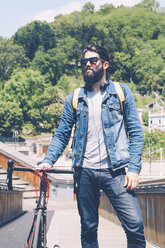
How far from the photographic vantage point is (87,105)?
302cm

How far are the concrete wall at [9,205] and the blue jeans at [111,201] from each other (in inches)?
162

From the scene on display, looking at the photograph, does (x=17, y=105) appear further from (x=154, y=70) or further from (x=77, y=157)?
(x=154, y=70)

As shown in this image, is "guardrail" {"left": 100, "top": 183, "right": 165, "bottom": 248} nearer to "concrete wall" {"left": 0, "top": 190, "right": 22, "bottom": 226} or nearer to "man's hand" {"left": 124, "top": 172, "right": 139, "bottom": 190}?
"man's hand" {"left": 124, "top": 172, "right": 139, "bottom": 190}

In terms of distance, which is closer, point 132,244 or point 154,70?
point 132,244

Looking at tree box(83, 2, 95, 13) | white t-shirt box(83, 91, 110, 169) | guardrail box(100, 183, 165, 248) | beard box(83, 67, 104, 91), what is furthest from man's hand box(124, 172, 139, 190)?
tree box(83, 2, 95, 13)

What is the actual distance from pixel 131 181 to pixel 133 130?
40cm

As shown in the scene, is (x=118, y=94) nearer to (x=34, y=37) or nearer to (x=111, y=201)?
(x=111, y=201)

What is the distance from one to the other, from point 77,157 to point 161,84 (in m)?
100

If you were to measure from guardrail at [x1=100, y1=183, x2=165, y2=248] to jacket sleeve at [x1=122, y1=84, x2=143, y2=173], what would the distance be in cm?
182

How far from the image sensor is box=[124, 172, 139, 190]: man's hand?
277 cm

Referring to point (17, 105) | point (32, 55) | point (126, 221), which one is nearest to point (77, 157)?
point (126, 221)

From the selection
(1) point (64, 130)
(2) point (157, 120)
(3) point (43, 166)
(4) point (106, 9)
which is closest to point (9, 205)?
(1) point (64, 130)

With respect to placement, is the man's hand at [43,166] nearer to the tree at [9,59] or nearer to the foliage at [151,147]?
the foliage at [151,147]

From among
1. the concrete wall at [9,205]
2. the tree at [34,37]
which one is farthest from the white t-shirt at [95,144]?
the tree at [34,37]
